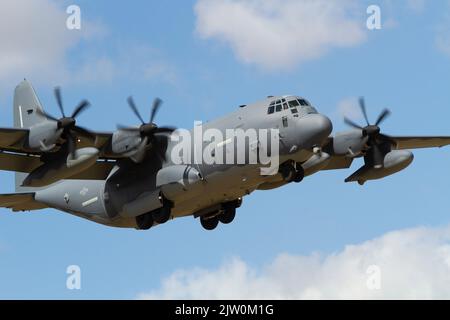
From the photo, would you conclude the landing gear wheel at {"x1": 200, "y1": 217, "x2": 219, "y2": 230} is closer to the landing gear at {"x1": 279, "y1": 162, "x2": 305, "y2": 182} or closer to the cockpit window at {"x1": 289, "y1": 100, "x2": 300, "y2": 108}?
the landing gear at {"x1": 279, "y1": 162, "x2": 305, "y2": 182}

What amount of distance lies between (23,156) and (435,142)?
17154 mm

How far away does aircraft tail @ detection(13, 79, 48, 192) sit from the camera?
3694 cm

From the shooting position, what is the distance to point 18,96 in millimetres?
37938

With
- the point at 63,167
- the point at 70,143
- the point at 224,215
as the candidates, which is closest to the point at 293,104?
the point at 224,215

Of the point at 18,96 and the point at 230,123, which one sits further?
Result: the point at 18,96

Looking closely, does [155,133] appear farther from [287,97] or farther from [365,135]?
[365,135]

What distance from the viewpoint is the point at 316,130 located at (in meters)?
29.5

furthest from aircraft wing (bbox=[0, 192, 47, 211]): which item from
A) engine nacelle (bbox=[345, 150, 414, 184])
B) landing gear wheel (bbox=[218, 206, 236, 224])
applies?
engine nacelle (bbox=[345, 150, 414, 184])

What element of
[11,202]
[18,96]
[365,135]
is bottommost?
[11,202]

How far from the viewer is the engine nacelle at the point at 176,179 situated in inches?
1217

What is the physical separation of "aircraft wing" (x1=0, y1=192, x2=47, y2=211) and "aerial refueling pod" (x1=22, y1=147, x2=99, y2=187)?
4266 mm

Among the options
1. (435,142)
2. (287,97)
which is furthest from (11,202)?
(435,142)
